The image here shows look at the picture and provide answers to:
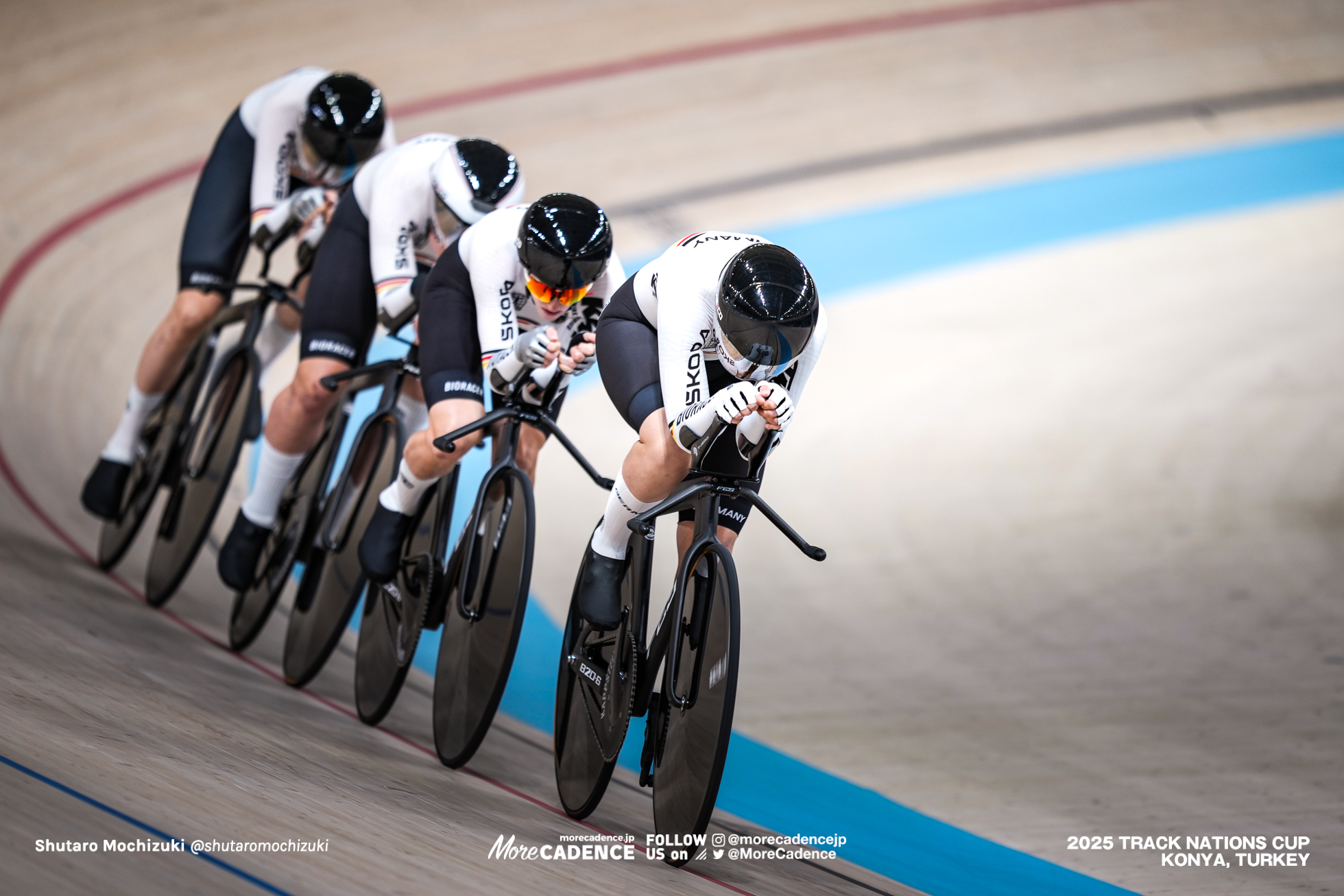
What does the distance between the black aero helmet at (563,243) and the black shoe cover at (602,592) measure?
613mm

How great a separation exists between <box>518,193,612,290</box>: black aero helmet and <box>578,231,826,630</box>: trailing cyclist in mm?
96

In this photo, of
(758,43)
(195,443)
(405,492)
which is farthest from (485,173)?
Answer: (758,43)

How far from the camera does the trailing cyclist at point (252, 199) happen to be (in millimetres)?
3805

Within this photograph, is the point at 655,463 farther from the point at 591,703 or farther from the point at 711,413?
the point at 591,703

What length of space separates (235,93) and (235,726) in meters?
6.11

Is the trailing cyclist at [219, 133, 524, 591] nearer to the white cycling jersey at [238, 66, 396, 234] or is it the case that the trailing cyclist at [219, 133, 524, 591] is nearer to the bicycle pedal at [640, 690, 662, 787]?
the white cycling jersey at [238, 66, 396, 234]

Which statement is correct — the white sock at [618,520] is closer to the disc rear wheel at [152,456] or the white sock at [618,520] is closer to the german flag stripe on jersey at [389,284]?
the german flag stripe on jersey at [389,284]

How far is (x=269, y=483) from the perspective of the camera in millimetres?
3764

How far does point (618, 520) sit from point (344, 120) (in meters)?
1.79

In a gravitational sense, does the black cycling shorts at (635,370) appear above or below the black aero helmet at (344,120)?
below

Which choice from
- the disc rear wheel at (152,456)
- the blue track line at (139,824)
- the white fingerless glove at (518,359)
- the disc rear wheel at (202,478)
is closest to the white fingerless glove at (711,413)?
the white fingerless glove at (518,359)

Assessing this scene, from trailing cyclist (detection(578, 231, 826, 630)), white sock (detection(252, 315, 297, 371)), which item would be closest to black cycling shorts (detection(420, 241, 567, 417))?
trailing cyclist (detection(578, 231, 826, 630))

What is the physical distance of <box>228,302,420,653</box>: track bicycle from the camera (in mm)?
3539

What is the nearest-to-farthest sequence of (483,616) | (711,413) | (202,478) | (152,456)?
(711,413) → (483,616) → (202,478) → (152,456)
